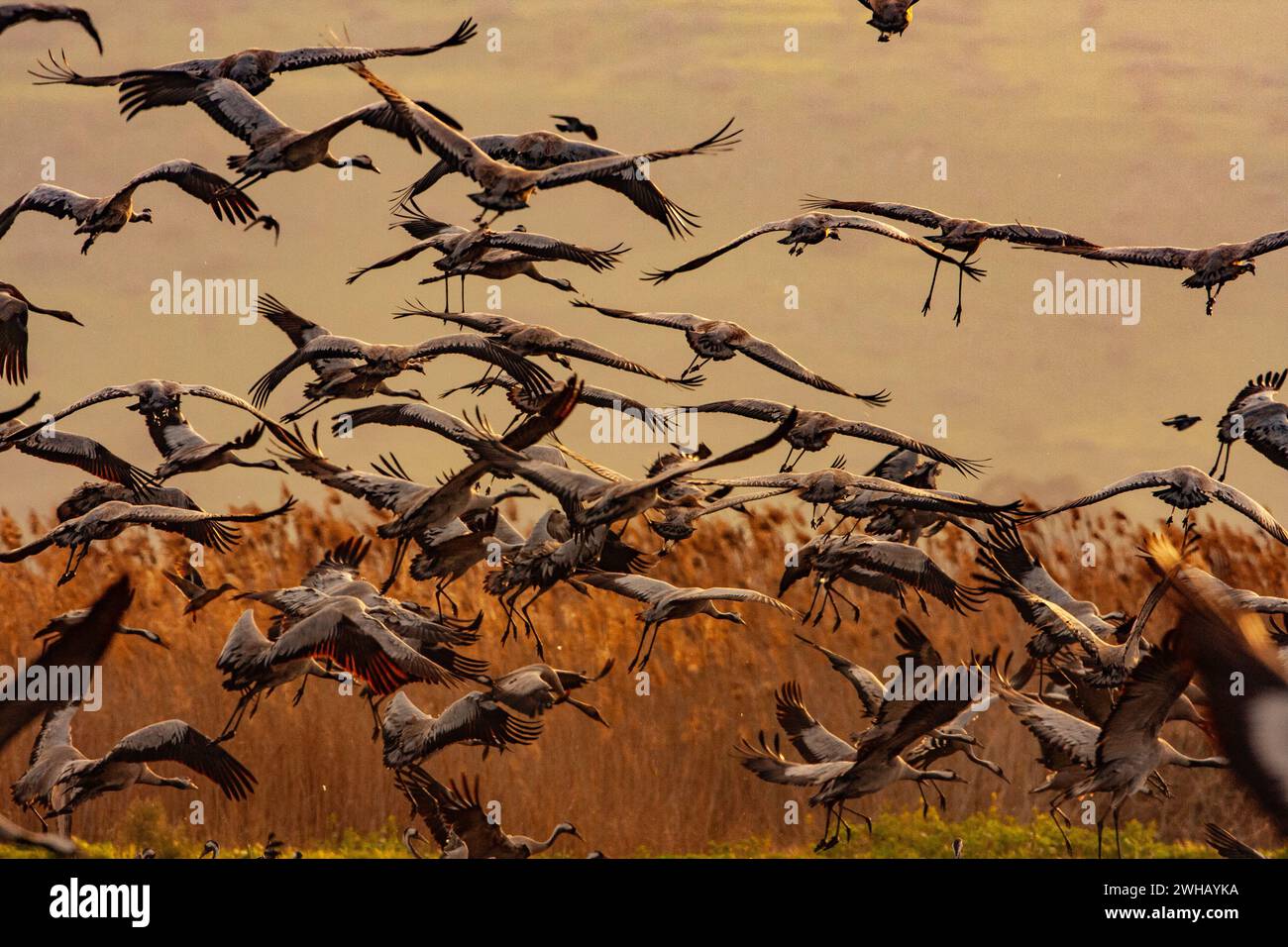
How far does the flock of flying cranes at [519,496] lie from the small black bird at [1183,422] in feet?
0.07

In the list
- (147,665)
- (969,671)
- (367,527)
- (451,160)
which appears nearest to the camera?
(969,671)

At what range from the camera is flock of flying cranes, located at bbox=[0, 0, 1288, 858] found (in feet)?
36.9

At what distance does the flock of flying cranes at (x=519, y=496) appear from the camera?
11.2m

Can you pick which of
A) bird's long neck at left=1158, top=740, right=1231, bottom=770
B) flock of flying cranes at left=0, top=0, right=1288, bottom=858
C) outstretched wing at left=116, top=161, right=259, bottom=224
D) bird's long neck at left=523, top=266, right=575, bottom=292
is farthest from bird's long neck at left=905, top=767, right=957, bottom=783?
outstretched wing at left=116, top=161, right=259, bottom=224

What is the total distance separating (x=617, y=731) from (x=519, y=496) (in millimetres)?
2832

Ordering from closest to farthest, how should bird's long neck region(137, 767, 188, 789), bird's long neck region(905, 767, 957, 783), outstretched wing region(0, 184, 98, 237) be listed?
1. bird's long neck region(905, 767, 957, 783)
2. bird's long neck region(137, 767, 188, 789)
3. outstretched wing region(0, 184, 98, 237)

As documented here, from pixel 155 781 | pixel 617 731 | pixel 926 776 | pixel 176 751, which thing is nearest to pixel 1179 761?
pixel 926 776

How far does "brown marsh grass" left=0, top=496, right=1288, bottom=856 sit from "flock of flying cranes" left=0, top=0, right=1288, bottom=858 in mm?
1118

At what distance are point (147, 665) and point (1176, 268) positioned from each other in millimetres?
10410

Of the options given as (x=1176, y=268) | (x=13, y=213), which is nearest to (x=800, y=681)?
(x=1176, y=268)

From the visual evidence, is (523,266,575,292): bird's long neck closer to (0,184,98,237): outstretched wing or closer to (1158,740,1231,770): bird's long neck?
(0,184,98,237): outstretched wing

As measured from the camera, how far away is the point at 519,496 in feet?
46.2
